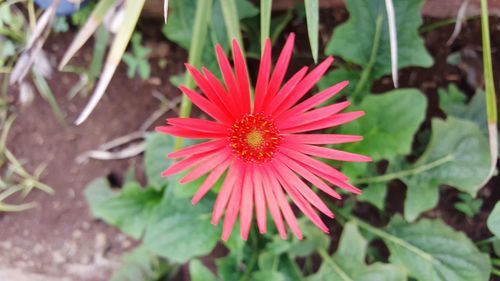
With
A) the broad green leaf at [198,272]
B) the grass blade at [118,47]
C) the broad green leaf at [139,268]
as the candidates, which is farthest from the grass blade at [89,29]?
Result: the broad green leaf at [139,268]

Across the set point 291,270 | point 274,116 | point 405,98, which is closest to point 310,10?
point 274,116

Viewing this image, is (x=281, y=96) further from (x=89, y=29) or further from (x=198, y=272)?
(x=198, y=272)

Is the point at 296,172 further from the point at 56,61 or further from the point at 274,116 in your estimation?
the point at 56,61

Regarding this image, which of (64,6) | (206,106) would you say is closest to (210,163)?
(206,106)

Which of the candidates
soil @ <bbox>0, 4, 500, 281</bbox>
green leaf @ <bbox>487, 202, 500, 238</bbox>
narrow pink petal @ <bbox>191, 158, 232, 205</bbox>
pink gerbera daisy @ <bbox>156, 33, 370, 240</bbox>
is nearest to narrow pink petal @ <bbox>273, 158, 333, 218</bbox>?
pink gerbera daisy @ <bbox>156, 33, 370, 240</bbox>

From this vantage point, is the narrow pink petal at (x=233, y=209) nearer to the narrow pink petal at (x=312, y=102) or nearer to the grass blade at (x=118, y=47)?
the narrow pink petal at (x=312, y=102)

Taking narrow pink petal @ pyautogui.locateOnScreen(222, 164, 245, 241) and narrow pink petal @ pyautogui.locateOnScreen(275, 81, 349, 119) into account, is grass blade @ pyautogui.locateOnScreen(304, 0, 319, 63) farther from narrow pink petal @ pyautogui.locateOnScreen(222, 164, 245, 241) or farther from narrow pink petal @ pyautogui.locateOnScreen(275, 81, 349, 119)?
narrow pink petal @ pyautogui.locateOnScreen(222, 164, 245, 241)
